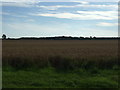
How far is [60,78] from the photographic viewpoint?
459 inches

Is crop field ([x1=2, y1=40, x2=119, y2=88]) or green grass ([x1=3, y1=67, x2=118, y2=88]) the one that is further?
crop field ([x1=2, y1=40, x2=119, y2=88])

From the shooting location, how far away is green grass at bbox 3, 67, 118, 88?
10.5 metres

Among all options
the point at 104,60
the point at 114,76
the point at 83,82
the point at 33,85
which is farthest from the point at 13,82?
the point at 104,60

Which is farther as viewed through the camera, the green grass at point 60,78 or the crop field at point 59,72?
the crop field at point 59,72

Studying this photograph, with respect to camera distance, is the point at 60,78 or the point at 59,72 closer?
the point at 60,78

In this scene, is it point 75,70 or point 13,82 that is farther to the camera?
point 75,70

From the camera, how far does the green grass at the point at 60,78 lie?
10484 millimetres

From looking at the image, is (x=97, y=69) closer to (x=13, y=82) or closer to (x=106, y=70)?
(x=106, y=70)

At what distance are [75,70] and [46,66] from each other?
1.98 m

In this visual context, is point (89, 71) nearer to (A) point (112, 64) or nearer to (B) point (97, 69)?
(B) point (97, 69)

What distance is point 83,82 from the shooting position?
1090 cm

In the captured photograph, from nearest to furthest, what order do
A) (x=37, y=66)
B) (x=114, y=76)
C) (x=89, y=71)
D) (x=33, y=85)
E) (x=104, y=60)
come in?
1. (x=33, y=85)
2. (x=114, y=76)
3. (x=89, y=71)
4. (x=37, y=66)
5. (x=104, y=60)

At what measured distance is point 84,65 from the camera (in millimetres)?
14727

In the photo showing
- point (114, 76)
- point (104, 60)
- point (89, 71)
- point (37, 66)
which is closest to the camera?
point (114, 76)
